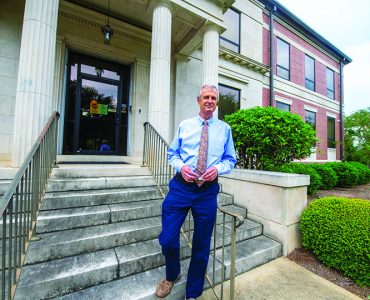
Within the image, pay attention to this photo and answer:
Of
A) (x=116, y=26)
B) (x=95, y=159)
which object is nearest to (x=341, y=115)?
(x=116, y=26)

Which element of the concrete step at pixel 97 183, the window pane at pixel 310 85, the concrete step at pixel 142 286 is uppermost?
the window pane at pixel 310 85

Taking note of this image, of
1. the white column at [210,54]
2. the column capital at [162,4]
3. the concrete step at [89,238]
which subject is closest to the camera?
the concrete step at [89,238]

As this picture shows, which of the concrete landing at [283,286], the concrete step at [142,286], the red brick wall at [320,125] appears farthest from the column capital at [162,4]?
the red brick wall at [320,125]

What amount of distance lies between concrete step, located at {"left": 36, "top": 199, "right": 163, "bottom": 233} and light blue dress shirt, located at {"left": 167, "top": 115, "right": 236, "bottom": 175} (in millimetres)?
1323

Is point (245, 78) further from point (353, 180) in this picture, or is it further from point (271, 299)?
point (271, 299)

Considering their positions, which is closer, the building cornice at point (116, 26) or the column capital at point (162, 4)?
the column capital at point (162, 4)

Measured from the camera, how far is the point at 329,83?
1420 centimetres

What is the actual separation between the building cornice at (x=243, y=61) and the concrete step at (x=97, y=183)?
21.6ft

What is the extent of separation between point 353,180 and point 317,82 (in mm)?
7663

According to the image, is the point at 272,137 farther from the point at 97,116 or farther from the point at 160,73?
the point at 97,116

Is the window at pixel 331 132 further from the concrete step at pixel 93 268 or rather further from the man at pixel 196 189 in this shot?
the man at pixel 196 189

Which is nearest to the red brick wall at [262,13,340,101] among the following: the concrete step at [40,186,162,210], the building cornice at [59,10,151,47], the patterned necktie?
the building cornice at [59,10,151,47]

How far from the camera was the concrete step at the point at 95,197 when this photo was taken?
8.88 feet

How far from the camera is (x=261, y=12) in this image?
10070 mm
